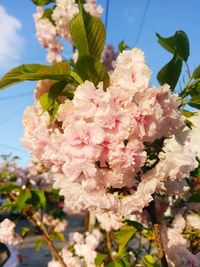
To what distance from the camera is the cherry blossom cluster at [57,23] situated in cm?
351

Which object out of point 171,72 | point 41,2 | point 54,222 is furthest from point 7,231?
point 54,222

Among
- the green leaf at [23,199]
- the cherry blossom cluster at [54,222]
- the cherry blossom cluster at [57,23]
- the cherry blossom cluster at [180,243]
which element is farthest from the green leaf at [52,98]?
the cherry blossom cluster at [54,222]

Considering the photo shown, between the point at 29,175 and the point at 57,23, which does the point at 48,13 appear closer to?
the point at 57,23

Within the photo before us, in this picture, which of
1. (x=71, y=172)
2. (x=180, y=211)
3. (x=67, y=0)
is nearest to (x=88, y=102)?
(x=71, y=172)

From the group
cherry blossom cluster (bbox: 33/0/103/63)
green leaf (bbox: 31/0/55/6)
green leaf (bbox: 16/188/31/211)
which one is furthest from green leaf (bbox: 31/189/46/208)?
green leaf (bbox: 31/0/55/6)

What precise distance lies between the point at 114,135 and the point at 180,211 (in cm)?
89

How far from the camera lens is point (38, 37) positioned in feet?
14.3

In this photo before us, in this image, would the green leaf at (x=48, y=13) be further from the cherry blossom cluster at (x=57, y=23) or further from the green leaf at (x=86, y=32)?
the green leaf at (x=86, y=32)

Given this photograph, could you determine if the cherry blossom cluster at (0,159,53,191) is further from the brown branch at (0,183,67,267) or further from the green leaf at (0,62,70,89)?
the green leaf at (0,62,70,89)

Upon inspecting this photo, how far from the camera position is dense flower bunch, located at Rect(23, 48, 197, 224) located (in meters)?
0.99

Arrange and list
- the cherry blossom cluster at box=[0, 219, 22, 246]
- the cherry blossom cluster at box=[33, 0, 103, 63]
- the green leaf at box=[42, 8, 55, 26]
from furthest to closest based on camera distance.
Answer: the green leaf at box=[42, 8, 55, 26], the cherry blossom cluster at box=[33, 0, 103, 63], the cherry blossom cluster at box=[0, 219, 22, 246]

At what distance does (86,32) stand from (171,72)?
1.03 ft

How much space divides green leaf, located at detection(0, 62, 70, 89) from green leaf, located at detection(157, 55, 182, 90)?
32 centimetres

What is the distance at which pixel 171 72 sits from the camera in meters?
1.19
